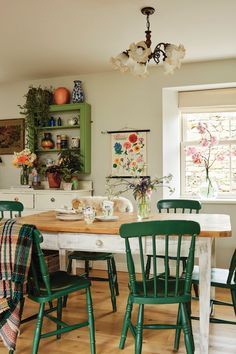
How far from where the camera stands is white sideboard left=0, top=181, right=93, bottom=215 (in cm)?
418

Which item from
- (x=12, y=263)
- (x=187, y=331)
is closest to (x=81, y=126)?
(x=12, y=263)

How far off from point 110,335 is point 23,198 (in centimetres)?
220

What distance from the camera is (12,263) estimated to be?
1987 mm

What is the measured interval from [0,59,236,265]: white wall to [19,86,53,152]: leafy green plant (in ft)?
0.84

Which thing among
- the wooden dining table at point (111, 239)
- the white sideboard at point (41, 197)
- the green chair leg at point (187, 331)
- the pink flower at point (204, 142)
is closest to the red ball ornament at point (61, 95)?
the white sideboard at point (41, 197)

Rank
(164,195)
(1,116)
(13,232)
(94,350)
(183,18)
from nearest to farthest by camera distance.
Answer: (13,232) → (94,350) → (183,18) → (164,195) → (1,116)

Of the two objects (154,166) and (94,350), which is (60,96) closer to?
(154,166)

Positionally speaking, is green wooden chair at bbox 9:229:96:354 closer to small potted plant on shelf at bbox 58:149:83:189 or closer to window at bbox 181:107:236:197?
small potted plant on shelf at bbox 58:149:83:189

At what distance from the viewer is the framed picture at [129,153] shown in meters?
4.31

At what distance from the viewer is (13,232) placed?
1982mm

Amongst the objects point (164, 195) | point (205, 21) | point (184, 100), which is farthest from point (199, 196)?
point (205, 21)

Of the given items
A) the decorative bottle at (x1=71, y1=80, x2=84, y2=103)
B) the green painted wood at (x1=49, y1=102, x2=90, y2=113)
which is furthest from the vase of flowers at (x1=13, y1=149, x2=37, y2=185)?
the decorative bottle at (x1=71, y1=80, x2=84, y2=103)

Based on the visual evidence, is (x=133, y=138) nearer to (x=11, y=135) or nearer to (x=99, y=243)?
(x=11, y=135)

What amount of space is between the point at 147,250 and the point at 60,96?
8.98 feet
